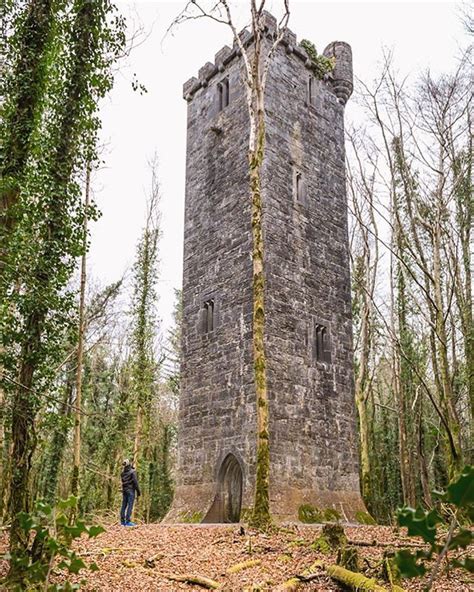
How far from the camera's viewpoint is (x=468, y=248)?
17734 mm

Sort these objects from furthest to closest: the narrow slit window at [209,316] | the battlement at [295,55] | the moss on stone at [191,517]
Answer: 1. the battlement at [295,55]
2. the narrow slit window at [209,316]
3. the moss on stone at [191,517]

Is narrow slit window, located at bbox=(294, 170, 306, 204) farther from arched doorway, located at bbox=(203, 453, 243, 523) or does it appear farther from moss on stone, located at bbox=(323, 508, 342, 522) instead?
moss on stone, located at bbox=(323, 508, 342, 522)

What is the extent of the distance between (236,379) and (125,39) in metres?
7.08

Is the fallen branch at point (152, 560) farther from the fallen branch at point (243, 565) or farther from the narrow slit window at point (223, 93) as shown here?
the narrow slit window at point (223, 93)

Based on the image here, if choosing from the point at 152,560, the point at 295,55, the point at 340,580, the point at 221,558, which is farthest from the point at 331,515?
the point at 295,55

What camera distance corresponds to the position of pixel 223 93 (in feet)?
49.9

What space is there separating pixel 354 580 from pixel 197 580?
170 cm

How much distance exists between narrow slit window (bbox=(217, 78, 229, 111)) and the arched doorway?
944 centimetres

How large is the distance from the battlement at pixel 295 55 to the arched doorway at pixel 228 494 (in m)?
10.6

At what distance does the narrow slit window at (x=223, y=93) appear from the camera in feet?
49.4

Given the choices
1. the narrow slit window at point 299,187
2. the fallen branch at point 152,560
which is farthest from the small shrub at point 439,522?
the narrow slit window at point 299,187

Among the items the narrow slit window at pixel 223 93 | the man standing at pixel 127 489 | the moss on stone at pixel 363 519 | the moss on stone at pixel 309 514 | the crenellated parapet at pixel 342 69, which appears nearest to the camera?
the moss on stone at pixel 309 514

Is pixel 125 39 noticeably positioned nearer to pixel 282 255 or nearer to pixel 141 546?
pixel 282 255

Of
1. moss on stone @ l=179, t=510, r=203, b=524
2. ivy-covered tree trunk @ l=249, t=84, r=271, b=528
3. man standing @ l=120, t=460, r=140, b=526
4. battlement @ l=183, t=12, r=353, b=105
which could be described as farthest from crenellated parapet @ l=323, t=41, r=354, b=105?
moss on stone @ l=179, t=510, r=203, b=524
